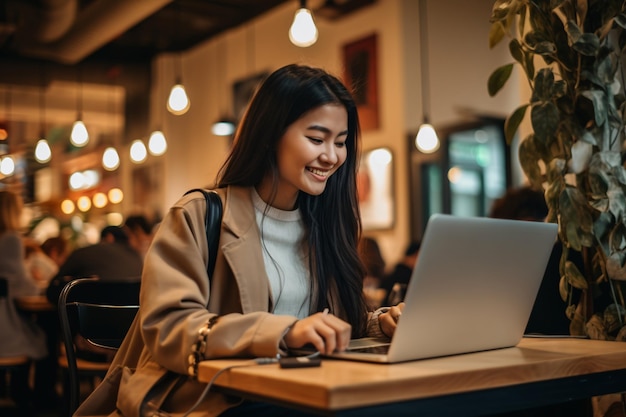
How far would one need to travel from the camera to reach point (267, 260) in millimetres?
1914

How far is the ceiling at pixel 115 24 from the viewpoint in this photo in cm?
789

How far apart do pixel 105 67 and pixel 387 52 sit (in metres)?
4.93

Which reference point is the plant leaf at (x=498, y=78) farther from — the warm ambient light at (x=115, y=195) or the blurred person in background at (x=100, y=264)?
the warm ambient light at (x=115, y=195)

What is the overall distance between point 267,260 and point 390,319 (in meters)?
0.34

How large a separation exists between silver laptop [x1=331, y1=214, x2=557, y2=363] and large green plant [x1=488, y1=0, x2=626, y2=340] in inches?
23.5

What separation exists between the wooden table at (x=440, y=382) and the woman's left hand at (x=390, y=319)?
11.7 inches

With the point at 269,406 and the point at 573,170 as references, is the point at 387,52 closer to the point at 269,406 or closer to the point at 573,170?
the point at 573,170

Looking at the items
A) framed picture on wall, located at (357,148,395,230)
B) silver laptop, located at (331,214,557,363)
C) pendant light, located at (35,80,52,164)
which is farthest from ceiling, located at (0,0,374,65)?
silver laptop, located at (331,214,557,363)

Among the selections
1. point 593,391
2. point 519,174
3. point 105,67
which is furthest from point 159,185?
point 593,391

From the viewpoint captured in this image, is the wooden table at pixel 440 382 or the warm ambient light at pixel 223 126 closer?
the wooden table at pixel 440 382

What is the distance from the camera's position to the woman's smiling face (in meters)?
1.89

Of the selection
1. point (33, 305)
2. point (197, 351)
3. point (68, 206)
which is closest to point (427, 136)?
point (33, 305)

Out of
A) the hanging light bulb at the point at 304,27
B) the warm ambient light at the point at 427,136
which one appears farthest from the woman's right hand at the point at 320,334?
the warm ambient light at the point at 427,136

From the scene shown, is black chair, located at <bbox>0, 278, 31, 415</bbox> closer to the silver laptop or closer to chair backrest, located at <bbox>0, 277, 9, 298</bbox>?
chair backrest, located at <bbox>0, 277, 9, 298</bbox>
